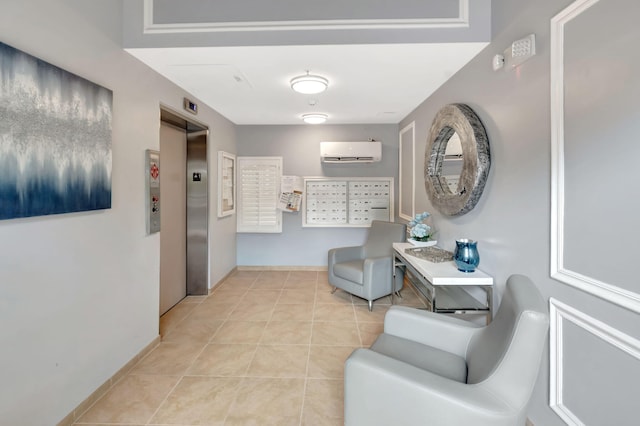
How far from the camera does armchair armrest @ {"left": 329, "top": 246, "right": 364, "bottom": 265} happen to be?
352 cm

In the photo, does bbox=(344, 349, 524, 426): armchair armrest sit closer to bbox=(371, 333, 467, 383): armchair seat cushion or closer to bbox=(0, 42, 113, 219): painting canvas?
bbox=(371, 333, 467, 383): armchair seat cushion

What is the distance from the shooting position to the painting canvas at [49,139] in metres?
1.21

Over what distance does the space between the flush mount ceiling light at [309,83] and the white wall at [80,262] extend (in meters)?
1.18

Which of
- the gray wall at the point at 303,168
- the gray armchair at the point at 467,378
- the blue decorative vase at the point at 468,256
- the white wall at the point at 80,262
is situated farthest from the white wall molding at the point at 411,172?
the white wall at the point at 80,262

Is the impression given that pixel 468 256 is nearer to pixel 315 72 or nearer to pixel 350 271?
pixel 350 271

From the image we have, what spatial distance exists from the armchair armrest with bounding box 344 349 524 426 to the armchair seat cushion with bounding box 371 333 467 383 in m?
0.30

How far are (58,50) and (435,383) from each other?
95.4 inches

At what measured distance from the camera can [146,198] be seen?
217 cm

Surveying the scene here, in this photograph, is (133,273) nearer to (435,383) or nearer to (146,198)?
(146,198)

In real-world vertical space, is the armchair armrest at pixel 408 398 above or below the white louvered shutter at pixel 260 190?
below

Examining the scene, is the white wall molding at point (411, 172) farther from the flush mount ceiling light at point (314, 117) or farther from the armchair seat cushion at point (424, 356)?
the armchair seat cushion at point (424, 356)

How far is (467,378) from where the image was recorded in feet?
4.30

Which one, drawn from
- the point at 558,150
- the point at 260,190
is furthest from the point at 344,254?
the point at 558,150

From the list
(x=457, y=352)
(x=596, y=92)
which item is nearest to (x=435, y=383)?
(x=457, y=352)
